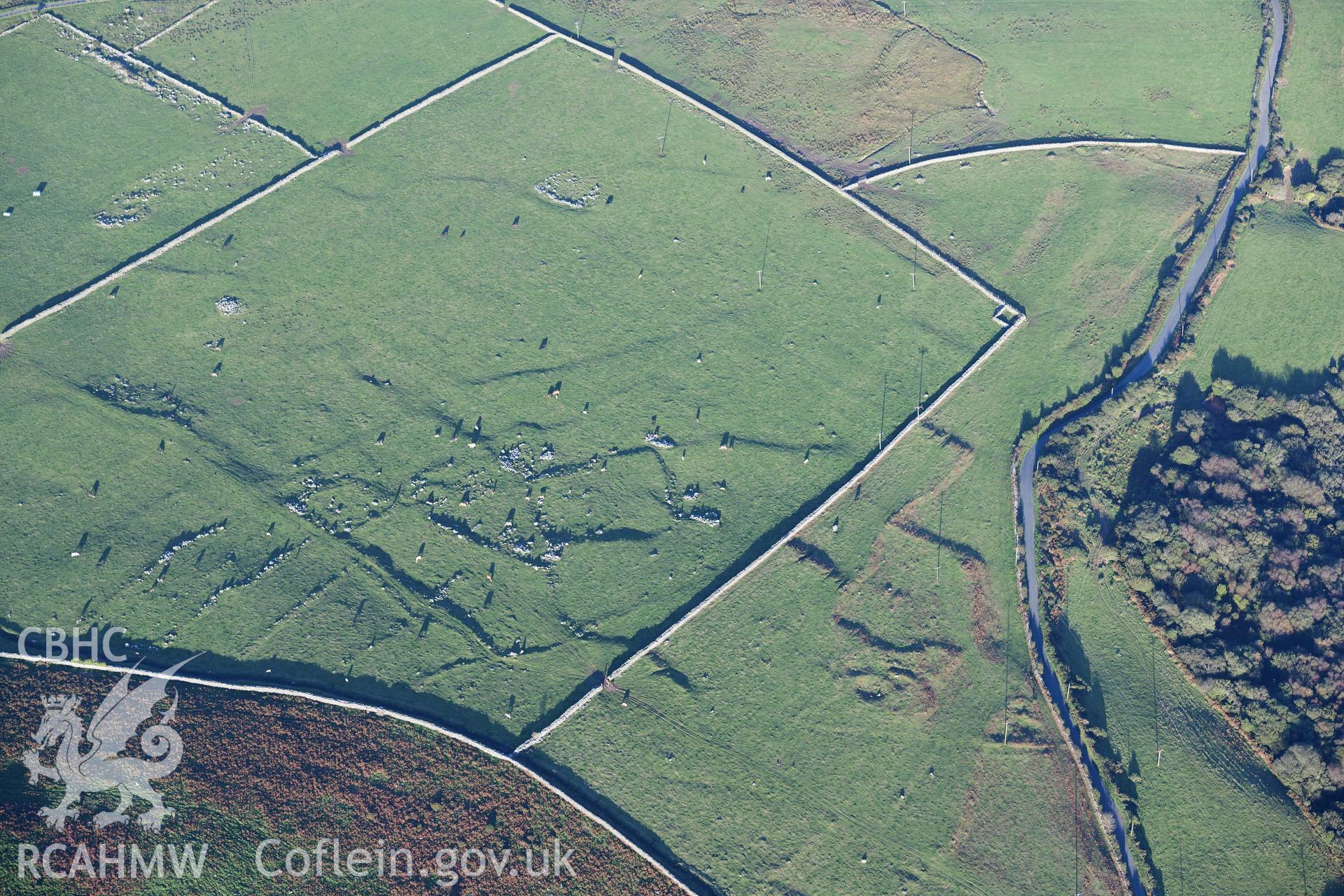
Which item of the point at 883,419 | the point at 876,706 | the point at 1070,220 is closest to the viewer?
the point at 876,706

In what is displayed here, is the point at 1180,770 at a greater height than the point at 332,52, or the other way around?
the point at 332,52

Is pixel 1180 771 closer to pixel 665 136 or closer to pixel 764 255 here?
pixel 764 255

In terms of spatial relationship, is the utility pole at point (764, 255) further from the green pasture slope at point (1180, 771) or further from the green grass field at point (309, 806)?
the green grass field at point (309, 806)

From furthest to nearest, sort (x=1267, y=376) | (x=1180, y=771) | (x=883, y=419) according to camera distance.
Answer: (x=1267, y=376), (x=883, y=419), (x=1180, y=771)

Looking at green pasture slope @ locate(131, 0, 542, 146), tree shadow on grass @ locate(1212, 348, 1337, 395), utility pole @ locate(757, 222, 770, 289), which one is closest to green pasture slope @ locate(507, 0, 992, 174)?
green pasture slope @ locate(131, 0, 542, 146)

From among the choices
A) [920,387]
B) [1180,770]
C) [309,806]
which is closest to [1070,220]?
[920,387]

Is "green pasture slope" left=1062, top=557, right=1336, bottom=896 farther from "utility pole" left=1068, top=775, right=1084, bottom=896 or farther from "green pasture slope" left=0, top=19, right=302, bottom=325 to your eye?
"green pasture slope" left=0, top=19, right=302, bottom=325

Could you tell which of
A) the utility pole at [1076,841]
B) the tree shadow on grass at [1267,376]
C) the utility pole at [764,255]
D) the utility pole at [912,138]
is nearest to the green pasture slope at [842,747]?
the utility pole at [1076,841]
